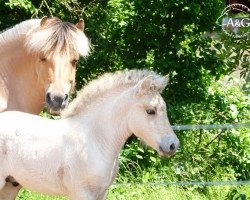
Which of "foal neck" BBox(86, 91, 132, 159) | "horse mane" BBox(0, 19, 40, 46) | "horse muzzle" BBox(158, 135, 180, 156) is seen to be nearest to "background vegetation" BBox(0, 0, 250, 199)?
"horse mane" BBox(0, 19, 40, 46)

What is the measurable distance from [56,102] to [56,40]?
571mm

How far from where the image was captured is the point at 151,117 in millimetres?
4531

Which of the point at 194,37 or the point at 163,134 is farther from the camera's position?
the point at 194,37

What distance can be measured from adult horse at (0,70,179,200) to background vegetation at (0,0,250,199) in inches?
133

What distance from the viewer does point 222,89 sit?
896cm

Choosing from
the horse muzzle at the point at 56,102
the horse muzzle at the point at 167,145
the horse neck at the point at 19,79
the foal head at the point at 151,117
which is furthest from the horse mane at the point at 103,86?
the horse neck at the point at 19,79

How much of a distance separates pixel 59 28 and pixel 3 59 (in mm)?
594

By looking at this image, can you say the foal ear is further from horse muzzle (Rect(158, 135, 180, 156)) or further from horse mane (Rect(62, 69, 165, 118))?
horse muzzle (Rect(158, 135, 180, 156))

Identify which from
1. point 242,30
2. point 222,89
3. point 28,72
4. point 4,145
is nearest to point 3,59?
point 28,72

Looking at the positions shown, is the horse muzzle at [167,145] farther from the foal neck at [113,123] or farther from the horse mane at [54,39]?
the horse mane at [54,39]

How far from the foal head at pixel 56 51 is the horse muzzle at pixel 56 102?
0.12 m

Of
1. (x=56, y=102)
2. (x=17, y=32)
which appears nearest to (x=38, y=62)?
(x=17, y=32)

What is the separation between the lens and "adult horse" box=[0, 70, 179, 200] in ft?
14.8

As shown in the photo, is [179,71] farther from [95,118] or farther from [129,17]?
[95,118]
